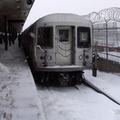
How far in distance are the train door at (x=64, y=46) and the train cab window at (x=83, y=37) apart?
15.2 inches

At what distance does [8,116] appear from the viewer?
5.62 m

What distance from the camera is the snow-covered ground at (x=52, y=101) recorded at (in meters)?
6.10

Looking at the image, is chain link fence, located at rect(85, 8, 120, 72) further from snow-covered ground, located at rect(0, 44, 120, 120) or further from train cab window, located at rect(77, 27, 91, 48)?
snow-covered ground, located at rect(0, 44, 120, 120)

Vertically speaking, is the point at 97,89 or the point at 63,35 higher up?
the point at 63,35

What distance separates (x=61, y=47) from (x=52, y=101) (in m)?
3.39

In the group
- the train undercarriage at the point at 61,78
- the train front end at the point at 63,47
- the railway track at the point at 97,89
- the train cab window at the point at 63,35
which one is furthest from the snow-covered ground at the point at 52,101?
the train cab window at the point at 63,35

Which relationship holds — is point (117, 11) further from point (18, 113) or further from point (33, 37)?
point (18, 113)

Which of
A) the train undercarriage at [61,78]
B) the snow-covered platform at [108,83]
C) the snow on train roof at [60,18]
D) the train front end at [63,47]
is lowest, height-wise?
the snow-covered platform at [108,83]

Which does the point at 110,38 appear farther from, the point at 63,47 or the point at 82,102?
the point at 82,102

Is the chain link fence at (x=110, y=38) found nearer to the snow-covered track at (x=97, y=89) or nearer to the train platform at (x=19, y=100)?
the snow-covered track at (x=97, y=89)

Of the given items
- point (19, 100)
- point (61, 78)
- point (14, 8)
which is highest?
point (14, 8)

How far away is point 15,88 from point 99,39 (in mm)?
11704

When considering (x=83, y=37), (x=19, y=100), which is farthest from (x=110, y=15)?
(x=19, y=100)

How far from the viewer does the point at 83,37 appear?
40.2 feet
